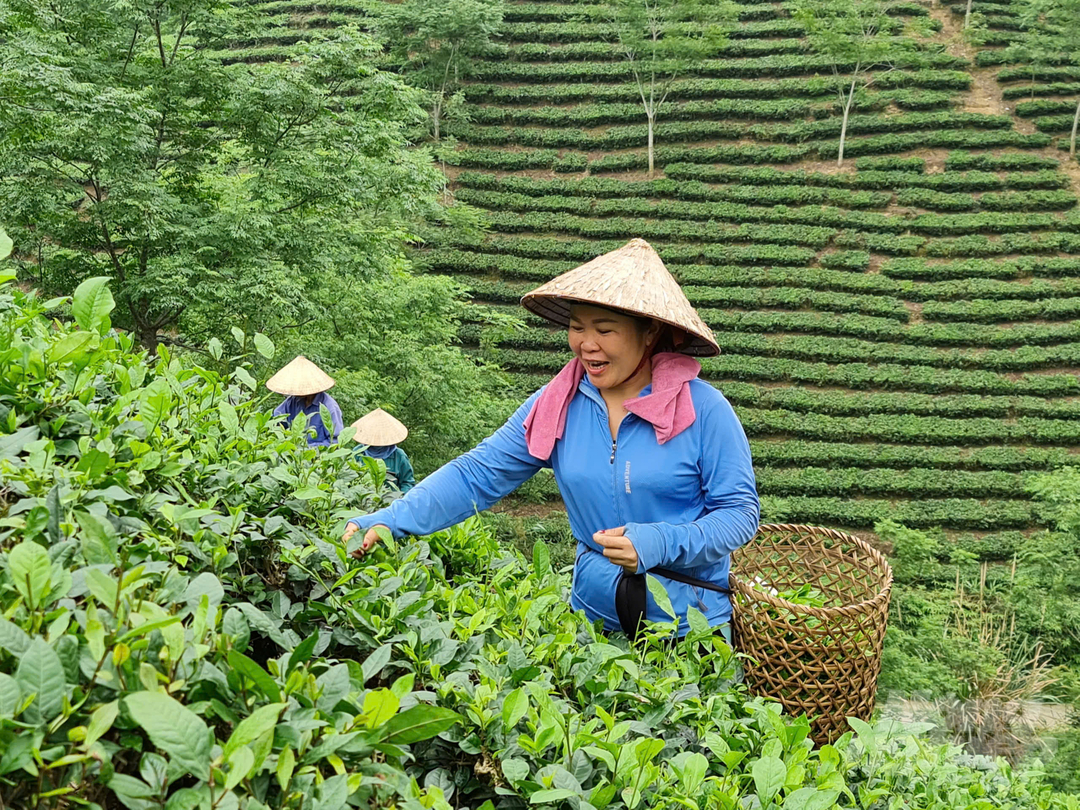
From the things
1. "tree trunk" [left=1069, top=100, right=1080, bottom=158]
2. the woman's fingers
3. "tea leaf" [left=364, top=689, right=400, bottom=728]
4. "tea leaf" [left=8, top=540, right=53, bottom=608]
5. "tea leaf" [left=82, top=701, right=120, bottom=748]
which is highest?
"tree trunk" [left=1069, top=100, right=1080, bottom=158]

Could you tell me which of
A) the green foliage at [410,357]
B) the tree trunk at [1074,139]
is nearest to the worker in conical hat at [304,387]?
the green foliage at [410,357]

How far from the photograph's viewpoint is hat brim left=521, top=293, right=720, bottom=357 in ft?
6.51

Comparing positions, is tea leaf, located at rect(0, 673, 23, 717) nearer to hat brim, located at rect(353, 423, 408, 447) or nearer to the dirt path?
hat brim, located at rect(353, 423, 408, 447)

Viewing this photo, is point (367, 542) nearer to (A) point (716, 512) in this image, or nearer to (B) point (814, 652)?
(A) point (716, 512)

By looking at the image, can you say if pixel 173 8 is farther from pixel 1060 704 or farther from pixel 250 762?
pixel 1060 704

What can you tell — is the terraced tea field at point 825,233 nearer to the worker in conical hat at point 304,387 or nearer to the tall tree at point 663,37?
the tall tree at point 663,37

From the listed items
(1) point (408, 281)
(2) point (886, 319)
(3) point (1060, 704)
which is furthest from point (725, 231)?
(3) point (1060, 704)

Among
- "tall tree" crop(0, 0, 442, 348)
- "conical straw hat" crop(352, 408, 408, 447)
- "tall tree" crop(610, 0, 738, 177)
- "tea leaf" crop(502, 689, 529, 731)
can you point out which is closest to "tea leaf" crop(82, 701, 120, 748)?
"tea leaf" crop(502, 689, 529, 731)

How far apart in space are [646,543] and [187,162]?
7.55 m

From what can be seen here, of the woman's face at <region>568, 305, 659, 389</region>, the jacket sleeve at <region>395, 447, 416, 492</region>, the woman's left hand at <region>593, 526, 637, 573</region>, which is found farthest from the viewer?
the jacket sleeve at <region>395, 447, 416, 492</region>

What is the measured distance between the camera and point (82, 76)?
7.68 meters

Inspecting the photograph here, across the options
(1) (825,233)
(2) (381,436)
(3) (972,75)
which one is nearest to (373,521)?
(2) (381,436)

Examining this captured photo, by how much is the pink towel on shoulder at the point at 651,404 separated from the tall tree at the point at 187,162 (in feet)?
18.5

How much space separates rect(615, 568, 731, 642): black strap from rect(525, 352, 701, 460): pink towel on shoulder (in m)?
0.30
